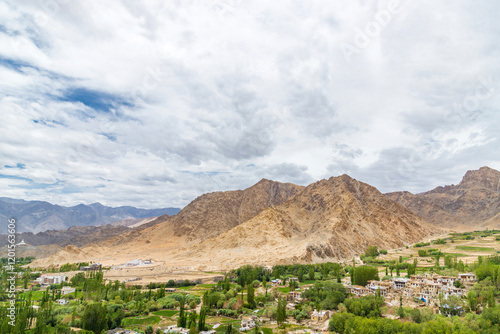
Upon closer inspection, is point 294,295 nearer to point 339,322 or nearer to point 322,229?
point 339,322

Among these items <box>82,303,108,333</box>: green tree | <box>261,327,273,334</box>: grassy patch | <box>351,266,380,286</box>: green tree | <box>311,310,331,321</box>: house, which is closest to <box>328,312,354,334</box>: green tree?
<box>311,310,331,321</box>: house

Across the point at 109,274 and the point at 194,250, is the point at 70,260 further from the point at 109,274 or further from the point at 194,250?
the point at 194,250

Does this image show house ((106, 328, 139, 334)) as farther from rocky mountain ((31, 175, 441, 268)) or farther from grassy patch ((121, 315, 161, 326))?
rocky mountain ((31, 175, 441, 268))

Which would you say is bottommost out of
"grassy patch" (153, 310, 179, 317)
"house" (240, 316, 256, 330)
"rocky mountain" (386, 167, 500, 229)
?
"grassy patch" (153, 310, 179, 317)

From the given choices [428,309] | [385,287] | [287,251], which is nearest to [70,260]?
[287,251]

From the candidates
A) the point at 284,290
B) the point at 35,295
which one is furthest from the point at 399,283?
the point at 35,295

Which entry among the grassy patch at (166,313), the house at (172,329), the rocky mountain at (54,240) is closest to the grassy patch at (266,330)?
the house at (172,329)
